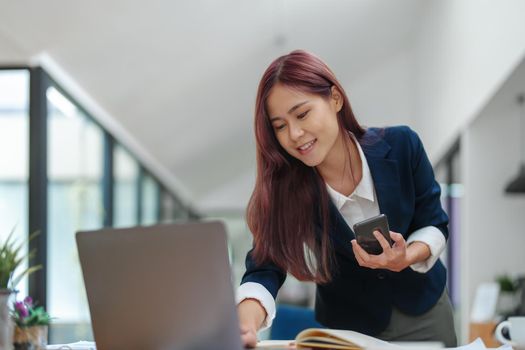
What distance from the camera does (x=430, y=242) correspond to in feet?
6.50

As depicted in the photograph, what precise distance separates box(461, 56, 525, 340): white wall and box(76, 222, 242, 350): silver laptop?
4632 millimetres

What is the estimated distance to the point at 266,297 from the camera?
1842 millimetres

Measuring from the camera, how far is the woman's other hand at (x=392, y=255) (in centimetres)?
185

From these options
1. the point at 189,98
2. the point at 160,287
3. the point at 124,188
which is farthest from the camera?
the point at 124,188

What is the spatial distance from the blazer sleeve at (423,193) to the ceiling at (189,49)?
3092 mm

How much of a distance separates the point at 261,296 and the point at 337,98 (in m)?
0.52

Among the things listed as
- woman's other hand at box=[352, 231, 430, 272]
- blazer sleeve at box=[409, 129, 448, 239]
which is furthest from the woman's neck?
woman's other hand at box=[352, 231, 430, 272]


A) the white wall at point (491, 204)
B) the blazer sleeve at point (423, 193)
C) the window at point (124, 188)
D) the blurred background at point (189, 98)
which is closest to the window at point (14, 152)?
the blurred background at point (189, 98)

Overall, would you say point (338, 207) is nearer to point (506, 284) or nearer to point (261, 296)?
point (261, 296)

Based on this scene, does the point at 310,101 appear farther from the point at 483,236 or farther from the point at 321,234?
the point at 483,236

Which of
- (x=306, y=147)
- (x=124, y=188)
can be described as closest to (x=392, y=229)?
(x=306, y=147)

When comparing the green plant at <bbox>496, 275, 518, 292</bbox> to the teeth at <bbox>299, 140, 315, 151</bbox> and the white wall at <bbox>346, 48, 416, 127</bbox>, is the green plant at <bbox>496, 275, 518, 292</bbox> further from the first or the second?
the white wall at <bbox>346, 48, 416, 127</bbox>

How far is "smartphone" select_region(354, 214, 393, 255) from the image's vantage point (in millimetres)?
1836

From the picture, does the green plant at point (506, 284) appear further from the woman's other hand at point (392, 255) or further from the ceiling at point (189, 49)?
the woman's other hand at point (392, 255)
